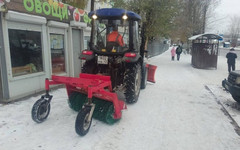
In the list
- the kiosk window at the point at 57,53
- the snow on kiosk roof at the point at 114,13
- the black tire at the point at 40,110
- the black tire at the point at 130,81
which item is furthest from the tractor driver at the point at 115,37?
the kiosk window at the point at 57,53

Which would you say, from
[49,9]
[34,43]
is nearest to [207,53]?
[49,9]

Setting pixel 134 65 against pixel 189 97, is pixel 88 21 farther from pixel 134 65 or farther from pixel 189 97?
pixel 189 97

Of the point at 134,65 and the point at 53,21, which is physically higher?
the point at 53,21

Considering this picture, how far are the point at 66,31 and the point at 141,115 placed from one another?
453cm

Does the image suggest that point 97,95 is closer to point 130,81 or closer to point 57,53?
point 130,81

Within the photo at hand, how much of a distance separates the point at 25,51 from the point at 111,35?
2.62m

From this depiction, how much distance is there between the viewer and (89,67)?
5109 millimetres

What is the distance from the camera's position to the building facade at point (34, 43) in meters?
4.80

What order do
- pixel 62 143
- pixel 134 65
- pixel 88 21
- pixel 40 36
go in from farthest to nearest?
pixel 88 21, pixel 40 36, pixel 134 65, pixel 62 143

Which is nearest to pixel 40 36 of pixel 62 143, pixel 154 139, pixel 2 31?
pixel 2 31

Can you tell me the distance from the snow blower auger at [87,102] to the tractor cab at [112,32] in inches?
49.9

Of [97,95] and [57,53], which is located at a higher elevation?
[57,53]

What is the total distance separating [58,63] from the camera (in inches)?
278

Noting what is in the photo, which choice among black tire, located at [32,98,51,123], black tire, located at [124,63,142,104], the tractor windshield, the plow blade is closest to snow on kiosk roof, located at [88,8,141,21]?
the tractor windshield
